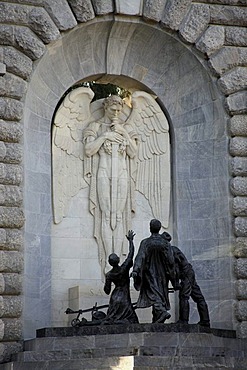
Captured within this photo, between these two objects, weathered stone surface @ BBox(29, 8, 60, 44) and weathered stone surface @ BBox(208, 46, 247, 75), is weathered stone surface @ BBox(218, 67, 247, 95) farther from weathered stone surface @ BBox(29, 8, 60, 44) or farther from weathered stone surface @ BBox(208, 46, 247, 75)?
weathered stone surface @ BBox(29, 8, 60, 44)

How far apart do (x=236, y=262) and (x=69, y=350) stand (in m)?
3.98

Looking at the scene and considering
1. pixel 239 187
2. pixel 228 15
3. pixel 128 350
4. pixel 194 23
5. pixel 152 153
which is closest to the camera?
pixel 128 350

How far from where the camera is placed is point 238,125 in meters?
19.1

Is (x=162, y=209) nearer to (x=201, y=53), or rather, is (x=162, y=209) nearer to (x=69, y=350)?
(x=201, y=53)

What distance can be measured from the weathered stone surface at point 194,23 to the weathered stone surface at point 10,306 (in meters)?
5.56

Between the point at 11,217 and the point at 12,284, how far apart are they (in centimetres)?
110

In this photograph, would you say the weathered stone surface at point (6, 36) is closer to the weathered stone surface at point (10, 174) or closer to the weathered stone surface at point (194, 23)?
the weathered stone surface at point (10, 174)

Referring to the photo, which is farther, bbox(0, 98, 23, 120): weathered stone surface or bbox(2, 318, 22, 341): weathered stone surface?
bbox(0, 98, 23, 120): weathered stone surface

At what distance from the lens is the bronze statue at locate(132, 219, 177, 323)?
663 inches

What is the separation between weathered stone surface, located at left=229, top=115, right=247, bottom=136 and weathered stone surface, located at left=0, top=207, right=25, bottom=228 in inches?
161

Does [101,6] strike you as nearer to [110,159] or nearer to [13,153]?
[110,159]

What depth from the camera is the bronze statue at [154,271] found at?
16.9 metres

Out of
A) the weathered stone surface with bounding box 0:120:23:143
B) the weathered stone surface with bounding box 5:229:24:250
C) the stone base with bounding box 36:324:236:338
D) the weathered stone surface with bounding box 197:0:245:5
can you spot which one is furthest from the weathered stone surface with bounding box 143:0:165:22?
the stone base with bounding box 36:324:236:338

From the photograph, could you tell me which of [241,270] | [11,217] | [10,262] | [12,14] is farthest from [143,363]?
[12,14]
